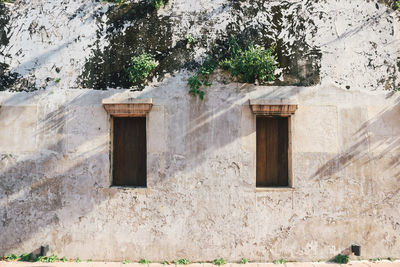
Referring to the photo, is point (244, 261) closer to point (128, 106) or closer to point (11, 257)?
point (128, 106)

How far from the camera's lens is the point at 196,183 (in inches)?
206

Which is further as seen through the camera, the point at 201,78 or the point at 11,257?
the point at 201,78

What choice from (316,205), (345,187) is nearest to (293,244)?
(316,205)

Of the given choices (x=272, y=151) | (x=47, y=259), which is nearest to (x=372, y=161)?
(x=272, y=151)

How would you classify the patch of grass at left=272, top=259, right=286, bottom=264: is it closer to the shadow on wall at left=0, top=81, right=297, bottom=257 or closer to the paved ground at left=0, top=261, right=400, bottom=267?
the paved ground at left=0, top=261, right=400, bottom=267

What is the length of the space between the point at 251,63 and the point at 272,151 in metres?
1.78

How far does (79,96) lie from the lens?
17.4 feet

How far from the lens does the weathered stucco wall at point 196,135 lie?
5.22 m

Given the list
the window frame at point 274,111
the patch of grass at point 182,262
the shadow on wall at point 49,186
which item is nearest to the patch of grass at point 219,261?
the patch of grass at point 182,262

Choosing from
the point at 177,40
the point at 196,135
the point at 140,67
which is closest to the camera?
the point at 140,67

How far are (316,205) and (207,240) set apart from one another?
220 cm

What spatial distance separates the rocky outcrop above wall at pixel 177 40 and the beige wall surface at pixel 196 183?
36 centimetres

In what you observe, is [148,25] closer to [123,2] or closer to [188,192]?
[123,2]

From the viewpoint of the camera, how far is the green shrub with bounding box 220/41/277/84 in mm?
5082
